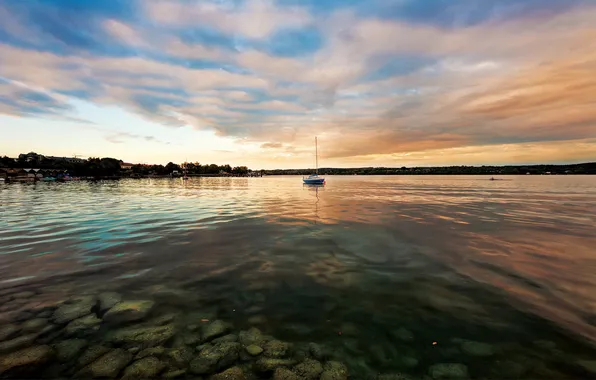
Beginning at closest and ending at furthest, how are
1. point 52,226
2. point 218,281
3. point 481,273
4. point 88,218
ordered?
point 218,281
point 481,273
point 52,226
point 88,218

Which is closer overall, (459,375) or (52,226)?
(459,375)

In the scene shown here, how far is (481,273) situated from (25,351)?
15.1 m

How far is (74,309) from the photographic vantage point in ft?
25.7

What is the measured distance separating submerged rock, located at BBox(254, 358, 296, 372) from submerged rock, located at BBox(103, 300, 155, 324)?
417 centimetres

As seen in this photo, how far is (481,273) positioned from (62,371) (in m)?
14.1

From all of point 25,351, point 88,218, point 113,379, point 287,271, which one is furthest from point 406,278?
point 88,218

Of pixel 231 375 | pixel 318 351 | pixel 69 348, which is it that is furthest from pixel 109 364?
pixel 318 351

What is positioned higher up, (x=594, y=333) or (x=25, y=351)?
(x=25, y=351)

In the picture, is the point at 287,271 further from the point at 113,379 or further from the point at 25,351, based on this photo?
the point at 25,351

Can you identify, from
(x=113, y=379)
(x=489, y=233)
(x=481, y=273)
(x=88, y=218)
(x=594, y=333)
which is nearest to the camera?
(x=113, y=379)

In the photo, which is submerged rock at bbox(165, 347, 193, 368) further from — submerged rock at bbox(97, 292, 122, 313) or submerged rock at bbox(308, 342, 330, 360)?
submerged rock at bbox(97, 292, 122, 313)

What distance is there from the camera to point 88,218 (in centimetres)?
2423

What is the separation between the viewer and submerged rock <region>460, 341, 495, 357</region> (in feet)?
19.7

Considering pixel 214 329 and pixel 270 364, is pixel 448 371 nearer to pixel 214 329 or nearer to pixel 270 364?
pixel 270 364
